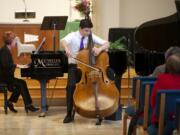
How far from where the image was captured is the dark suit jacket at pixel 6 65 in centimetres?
740

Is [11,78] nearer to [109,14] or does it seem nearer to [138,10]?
[109,14]

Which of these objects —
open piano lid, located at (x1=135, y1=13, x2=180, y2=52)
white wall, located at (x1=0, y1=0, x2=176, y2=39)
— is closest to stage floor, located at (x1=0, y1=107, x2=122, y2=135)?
open piano lid, located at (x1=135, y1=13, x2=180, y2=52)

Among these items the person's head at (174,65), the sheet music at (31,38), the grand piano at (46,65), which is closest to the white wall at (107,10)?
the sheet music at (31,38)

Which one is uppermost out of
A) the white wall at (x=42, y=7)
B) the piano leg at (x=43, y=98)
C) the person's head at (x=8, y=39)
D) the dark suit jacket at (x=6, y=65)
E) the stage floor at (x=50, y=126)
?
the white wall at (x=42, y=7)

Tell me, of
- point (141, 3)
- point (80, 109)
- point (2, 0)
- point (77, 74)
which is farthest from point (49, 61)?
point (2, 0)

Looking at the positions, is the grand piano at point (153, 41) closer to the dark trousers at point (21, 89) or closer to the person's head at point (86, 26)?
the person's head at point (86, 26)

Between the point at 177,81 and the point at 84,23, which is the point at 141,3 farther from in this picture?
the point at 177,81

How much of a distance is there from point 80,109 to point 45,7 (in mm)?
6799

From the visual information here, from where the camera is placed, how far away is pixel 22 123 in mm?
6809

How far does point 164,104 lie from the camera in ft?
12.0

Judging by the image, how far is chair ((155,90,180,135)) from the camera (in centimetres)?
364

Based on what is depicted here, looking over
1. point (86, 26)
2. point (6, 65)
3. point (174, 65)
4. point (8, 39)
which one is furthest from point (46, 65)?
point (174, 65)

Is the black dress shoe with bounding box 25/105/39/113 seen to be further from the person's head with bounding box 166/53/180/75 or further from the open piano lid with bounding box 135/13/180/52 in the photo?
the person's head with bounding box 166/53/180/75

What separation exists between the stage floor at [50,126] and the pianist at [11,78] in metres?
0.20
